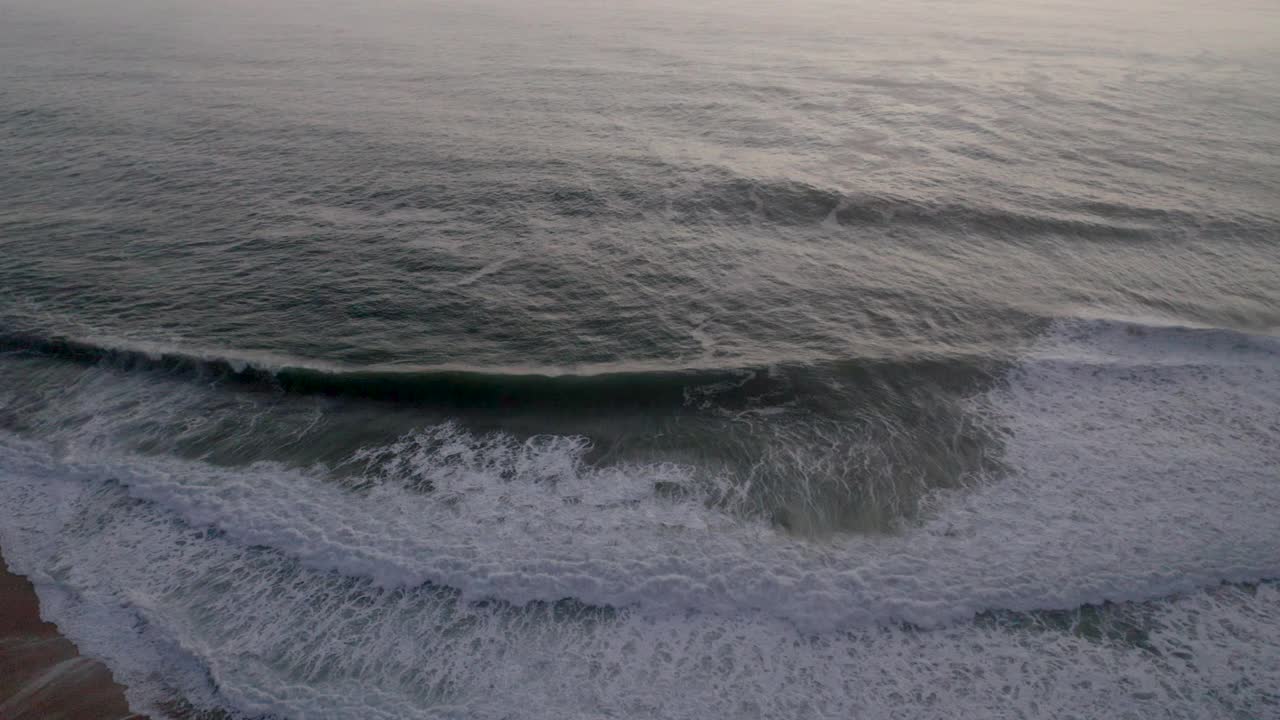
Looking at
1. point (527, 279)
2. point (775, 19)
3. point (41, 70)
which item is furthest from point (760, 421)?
point (775, 19)

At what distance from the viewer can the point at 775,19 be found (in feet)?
211

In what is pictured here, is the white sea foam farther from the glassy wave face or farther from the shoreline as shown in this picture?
the shoreline

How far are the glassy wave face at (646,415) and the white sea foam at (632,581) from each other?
5cm

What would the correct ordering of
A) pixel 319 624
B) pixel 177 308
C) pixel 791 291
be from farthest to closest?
1. pixel 791 291
2. pixel 177 308
3. pixel 319 624

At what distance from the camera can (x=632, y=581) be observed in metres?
9.34

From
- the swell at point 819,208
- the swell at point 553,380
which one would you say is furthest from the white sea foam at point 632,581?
the swell at point 819,208

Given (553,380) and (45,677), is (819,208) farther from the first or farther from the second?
(45,677)

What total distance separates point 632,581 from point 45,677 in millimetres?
7706

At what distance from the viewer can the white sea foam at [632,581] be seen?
26.6 ft

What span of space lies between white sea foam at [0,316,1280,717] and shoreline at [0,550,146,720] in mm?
267

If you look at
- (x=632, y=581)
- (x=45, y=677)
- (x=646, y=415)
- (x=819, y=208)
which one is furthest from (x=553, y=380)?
(x=819, y=208)

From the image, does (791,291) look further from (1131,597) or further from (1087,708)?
(1087,708)

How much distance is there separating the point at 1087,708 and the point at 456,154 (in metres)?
25.1

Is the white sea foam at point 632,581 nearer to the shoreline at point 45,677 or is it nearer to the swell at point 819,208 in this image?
the shoreline at point 45,677
